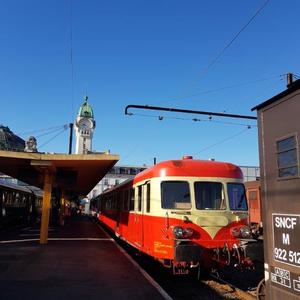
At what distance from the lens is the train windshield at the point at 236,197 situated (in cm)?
1125

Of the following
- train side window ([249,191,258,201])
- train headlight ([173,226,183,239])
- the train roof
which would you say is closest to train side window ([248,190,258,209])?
train side window ([249,191,258,201])

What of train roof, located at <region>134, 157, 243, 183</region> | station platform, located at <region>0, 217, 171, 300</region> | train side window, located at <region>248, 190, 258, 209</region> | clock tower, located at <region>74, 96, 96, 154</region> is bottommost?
station platform, located at <region>0, 217, 171, 300</region>

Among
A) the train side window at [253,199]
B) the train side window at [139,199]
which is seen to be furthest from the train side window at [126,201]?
the train side window at [253,199]

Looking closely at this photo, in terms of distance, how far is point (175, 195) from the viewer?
11062mm

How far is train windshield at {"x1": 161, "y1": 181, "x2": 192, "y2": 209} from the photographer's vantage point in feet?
35.8

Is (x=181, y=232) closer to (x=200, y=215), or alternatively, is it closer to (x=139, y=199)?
(x=200, y=215)

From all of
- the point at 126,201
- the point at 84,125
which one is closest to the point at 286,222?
the point at 126,201

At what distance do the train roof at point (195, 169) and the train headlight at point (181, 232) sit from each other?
1.50 metres

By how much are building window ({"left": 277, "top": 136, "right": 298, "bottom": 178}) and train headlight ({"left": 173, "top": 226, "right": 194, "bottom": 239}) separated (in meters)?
4.79

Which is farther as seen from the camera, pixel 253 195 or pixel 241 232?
pixel 253 195

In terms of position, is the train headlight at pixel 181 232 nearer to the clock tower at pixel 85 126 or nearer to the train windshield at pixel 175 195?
the train windshield at pixel 175 195

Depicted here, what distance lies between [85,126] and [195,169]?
99.1 metres

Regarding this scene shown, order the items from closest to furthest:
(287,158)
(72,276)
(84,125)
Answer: (287,158) < (72,276) < (84,125)

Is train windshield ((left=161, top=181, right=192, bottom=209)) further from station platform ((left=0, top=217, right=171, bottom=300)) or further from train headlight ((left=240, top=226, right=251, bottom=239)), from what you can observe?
station platform ((left=0, top=217, right=171, bottom=300))
